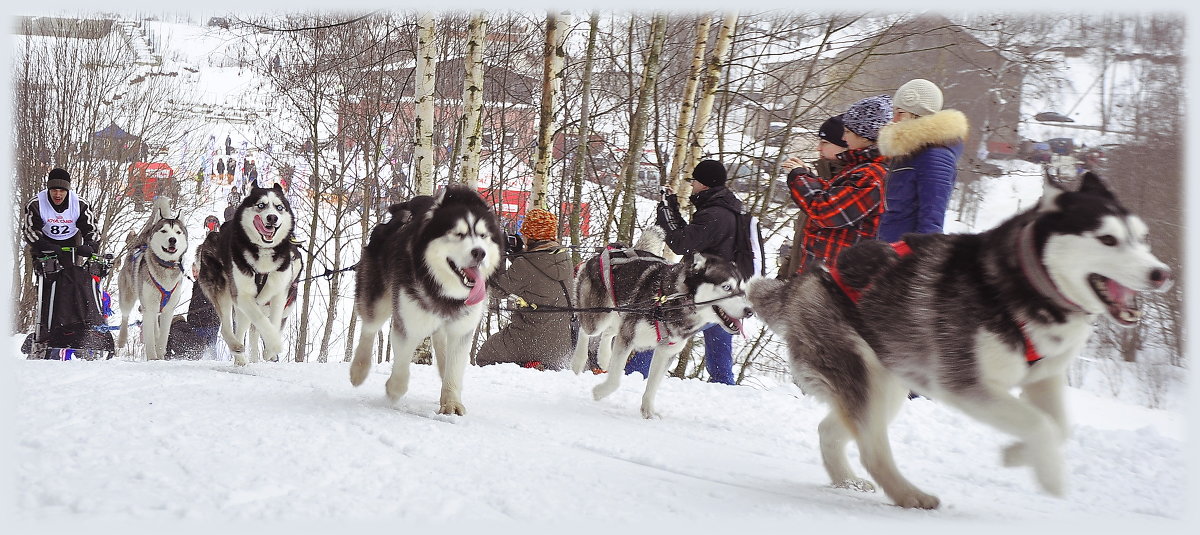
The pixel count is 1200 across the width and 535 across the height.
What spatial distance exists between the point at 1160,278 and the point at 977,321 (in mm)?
494

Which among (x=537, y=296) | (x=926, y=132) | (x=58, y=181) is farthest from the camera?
(x=58, y=181)

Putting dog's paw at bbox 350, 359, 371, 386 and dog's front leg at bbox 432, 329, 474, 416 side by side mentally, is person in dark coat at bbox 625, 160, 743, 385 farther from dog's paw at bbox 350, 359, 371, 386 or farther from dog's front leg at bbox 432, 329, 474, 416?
dog's paw at bbox 350, 359, 371, 386

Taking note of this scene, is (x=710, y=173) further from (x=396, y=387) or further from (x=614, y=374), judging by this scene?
(x=396, y=387)

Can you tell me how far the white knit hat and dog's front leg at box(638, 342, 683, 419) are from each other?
196 centimetres

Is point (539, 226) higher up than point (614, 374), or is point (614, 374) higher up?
point (539, 226)

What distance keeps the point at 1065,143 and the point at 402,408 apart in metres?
8.39

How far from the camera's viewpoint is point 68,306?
7.07 meters

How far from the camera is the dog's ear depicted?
7.56 ft

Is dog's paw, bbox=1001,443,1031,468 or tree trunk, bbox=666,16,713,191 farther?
tree trunk, bbox=666,16,713,191

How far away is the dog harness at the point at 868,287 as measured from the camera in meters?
2.35

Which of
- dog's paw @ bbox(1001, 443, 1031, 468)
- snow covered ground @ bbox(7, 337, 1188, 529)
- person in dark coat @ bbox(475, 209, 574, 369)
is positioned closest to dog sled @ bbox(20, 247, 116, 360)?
snow covered ground @ bbox(7, 337, 1188, 529)

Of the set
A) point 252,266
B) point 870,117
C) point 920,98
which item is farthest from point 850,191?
point 252,266

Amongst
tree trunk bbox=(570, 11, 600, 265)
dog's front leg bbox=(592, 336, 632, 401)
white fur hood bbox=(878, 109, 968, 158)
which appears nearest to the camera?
white fur hood bbox=(878, 109, 968, 158)

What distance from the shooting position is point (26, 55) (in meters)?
14.7
